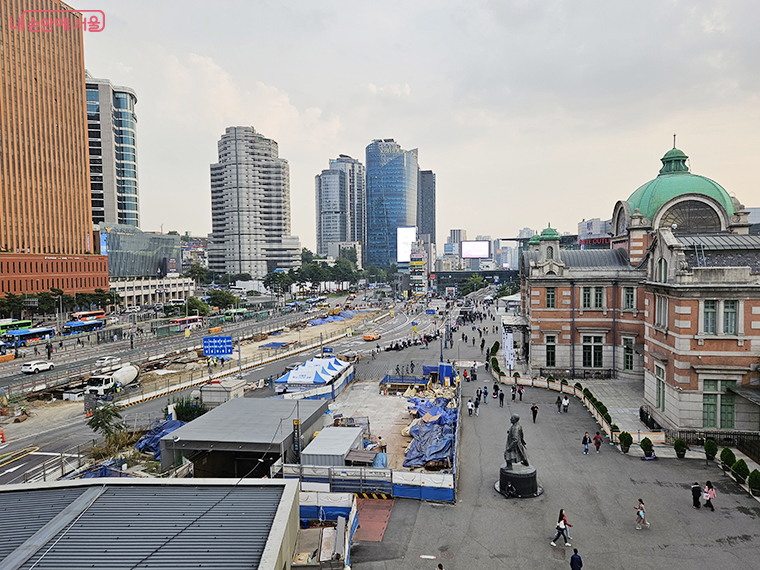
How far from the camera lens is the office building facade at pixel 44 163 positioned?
92.6 m

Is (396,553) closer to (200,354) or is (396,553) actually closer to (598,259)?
(598,259)

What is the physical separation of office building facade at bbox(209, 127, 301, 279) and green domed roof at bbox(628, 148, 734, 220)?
15445 centimetres

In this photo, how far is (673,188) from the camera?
41406 mm

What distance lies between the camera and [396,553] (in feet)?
55.9

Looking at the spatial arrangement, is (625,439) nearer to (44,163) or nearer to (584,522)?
(584,522)

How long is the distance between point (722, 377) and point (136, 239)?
12390 centimetres

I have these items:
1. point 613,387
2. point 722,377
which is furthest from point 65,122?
point 722,377

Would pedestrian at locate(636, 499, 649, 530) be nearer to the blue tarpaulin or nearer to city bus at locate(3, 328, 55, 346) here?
the blue tarpaulin

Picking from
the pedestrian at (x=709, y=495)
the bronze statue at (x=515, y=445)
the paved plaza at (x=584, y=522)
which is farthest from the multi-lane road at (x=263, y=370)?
the pedestrian at (x=709, y=495)

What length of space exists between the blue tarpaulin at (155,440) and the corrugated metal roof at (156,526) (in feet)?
47.5

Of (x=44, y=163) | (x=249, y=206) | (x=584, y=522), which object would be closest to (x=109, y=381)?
(x=584, y=522)

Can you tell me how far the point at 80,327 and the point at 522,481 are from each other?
76.4 meters

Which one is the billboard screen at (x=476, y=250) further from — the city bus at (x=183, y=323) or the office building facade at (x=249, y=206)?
the city bus at (x=183, y=323)

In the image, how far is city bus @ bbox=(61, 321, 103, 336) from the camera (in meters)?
76.0
